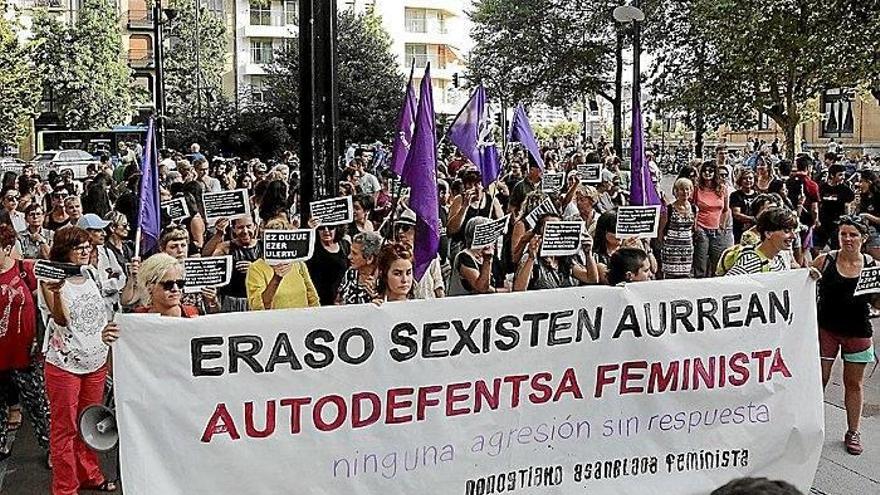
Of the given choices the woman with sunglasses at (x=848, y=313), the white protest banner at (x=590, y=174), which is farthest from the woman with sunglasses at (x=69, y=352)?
the white protest banner at (x=590, y=174)

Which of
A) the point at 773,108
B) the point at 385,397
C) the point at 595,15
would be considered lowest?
the point at 385,397

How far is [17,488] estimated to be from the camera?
22.1 feet

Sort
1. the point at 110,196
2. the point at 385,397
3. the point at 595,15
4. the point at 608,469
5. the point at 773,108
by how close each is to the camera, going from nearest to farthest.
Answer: the point at 385,397 → the point at 608,469 → the point at 110,196 → the point at 773,108 → the point at 595,15

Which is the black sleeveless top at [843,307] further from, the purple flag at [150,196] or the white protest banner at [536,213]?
the purple flag at [150,196]

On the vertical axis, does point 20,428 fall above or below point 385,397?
below

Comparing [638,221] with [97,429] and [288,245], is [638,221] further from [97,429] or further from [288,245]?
[97,429]

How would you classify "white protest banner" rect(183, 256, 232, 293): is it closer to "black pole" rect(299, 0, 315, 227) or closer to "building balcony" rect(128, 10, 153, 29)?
"black pole" rect(299, 0, 315, 227)

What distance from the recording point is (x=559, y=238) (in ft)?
22.3

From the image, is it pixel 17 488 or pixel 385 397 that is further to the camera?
pixel 17 488

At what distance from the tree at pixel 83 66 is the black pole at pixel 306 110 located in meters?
45.1

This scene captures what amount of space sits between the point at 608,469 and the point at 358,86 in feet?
106

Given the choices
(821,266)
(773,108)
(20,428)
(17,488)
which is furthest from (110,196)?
(773,108)

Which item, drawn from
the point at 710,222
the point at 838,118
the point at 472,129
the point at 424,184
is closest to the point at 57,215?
the point at 472,129

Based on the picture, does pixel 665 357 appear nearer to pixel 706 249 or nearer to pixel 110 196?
pixel 706 249
